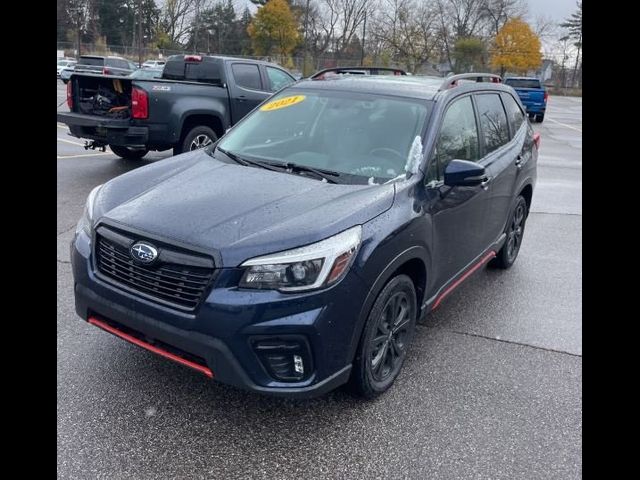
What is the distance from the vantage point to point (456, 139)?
3.90m

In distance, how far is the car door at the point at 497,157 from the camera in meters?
4.39

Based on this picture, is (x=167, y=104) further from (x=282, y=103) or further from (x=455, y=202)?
(x=455, y=202)

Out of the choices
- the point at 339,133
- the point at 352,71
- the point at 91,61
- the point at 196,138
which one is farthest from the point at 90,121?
the point at 91,61

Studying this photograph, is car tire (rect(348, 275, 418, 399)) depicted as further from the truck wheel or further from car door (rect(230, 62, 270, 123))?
the truck wheel

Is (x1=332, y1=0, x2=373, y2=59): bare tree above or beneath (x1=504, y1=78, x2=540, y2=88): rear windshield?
above

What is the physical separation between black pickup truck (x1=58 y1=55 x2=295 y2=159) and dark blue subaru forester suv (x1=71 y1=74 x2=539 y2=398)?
4514 millimetres

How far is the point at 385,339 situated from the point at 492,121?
236 cm

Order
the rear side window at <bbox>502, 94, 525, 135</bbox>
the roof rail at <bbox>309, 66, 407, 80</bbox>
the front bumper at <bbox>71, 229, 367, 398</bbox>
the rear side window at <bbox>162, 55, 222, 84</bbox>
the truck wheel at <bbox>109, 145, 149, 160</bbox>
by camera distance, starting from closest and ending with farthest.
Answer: the front bumper at <bbox>71, 229, 367, 398</bbox>
the roof rail at <bbox>309, 66, 407, 80</bbox>
the rear side window at <bbox>502, 94, 525, 135</bbox>
the rear side window at <bbox>162, 55, 222, 84</bbox>
the truck wheel at <bbox>109, 145, 149, 160</bbox>

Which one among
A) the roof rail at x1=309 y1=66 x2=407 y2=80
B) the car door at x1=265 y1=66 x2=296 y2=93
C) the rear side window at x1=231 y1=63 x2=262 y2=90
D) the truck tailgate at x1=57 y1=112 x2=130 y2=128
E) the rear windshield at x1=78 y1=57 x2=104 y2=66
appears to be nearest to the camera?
the roof rail at x1=309 y1=66 x2=407 y2=80

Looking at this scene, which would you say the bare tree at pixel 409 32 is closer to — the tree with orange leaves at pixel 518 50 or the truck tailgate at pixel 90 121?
the tree with orange leaves at pixel 518 50

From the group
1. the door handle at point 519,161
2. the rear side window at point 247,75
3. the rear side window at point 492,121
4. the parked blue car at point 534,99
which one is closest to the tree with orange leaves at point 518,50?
the parked blue car at point 534,99

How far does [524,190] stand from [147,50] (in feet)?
183

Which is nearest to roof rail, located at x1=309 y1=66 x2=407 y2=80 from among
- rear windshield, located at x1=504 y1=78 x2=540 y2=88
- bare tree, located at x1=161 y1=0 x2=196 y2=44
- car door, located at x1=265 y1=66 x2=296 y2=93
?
car door, located at x1=265 y1=66 x2=296 y2=93

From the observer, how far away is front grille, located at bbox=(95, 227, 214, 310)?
260 cm
